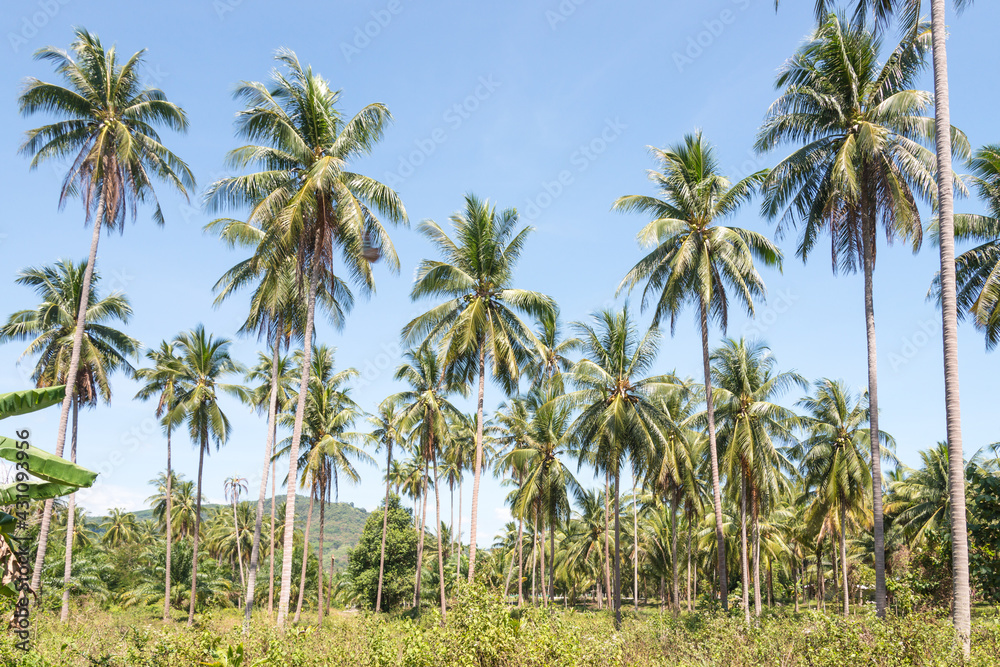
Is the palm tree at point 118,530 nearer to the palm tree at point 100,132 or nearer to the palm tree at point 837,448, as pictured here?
the palm tree at point 100,132

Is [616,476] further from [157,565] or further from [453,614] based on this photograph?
[157,565]

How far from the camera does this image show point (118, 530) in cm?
6656

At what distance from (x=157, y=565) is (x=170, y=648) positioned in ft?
124

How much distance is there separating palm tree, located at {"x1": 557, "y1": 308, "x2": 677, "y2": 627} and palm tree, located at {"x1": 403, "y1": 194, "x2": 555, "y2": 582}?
3.40 metres

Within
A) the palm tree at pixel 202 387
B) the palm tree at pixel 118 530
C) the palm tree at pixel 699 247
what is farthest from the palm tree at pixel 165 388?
the palm tree at pixel 118 530

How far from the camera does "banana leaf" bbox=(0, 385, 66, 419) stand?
6.94 meters

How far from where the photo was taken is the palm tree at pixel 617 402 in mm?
24859

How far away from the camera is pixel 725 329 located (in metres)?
22.3

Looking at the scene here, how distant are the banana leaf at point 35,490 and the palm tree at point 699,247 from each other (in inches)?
694

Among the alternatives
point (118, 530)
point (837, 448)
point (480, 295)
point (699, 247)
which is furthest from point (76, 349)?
point (118, 530)

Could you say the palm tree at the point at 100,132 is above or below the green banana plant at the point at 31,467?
above

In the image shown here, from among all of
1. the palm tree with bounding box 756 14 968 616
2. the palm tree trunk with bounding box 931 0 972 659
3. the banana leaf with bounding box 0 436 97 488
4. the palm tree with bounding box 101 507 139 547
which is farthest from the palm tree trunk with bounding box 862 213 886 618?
the palm tree with bounding box 101 507 139 547

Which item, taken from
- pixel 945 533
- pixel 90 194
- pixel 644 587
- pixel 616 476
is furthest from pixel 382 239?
pixel 644 587

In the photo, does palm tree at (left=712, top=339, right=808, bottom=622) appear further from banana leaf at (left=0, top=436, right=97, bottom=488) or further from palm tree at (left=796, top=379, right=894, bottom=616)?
banana leaf at (left=0, top=436, right=97, bottom=488)
